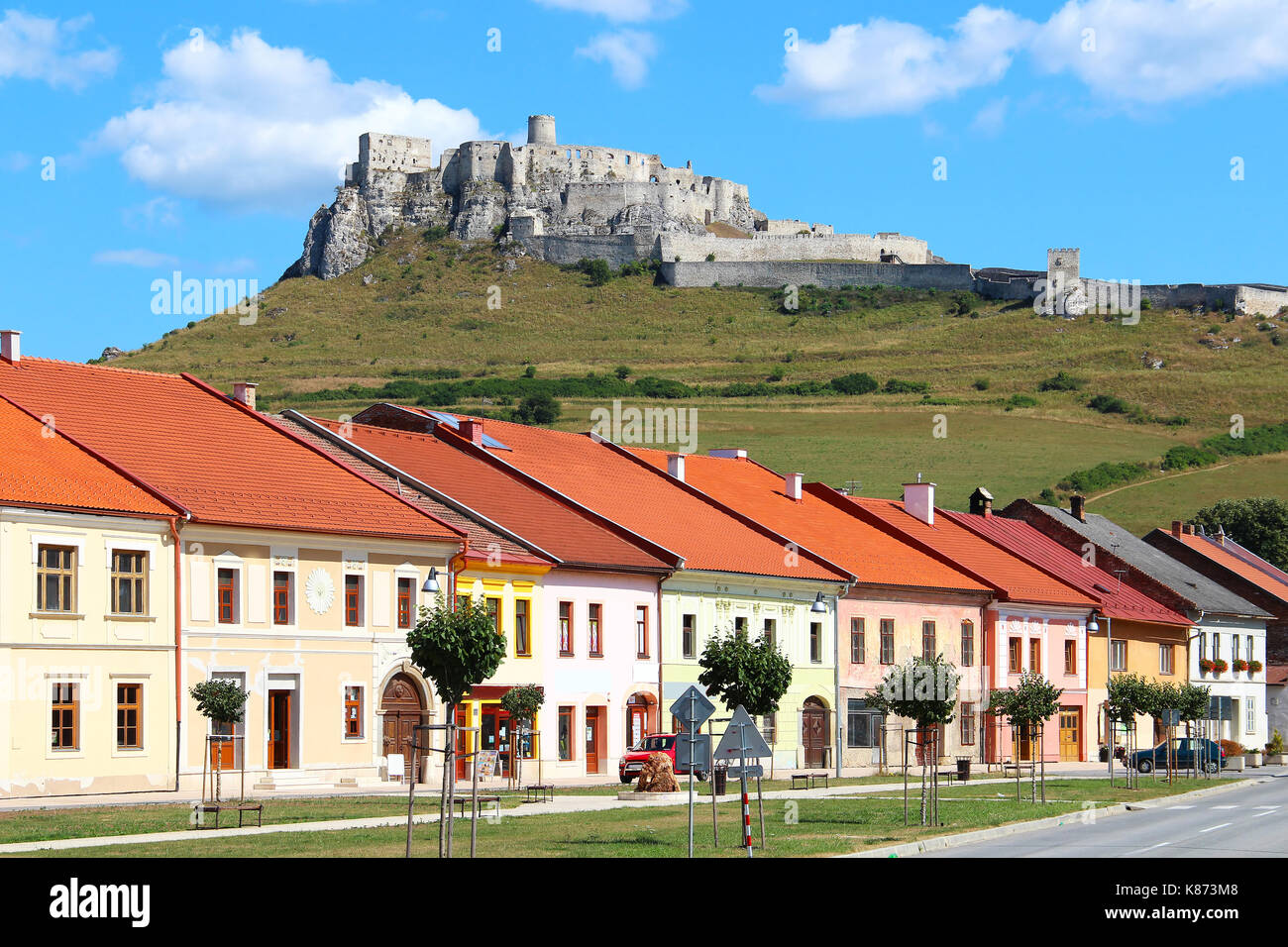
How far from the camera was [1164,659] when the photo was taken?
70125 millimetres

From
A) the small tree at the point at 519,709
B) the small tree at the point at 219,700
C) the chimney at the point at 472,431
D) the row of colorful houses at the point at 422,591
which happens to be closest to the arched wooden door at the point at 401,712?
the row of colorful houses at the point at 422,591

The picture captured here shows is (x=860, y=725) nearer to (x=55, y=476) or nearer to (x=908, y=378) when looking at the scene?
(x=55, y=476)

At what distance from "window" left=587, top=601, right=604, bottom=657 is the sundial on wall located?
8.32 metres

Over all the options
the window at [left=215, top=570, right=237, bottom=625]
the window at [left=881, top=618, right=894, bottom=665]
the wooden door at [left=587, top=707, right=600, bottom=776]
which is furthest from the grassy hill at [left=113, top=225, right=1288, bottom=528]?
the window at [left=215, top=570, right=237, bottom=625]

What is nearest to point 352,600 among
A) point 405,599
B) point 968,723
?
point 405,599

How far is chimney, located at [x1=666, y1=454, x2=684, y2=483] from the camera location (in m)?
59.5

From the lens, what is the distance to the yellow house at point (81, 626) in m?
34.8

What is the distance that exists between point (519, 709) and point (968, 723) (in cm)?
2212

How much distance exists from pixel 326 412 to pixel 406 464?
97.7 metres

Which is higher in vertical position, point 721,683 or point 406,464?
point 406,464

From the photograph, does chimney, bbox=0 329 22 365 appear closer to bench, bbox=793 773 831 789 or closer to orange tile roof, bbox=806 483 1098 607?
bench, bbox=793 773 831 789

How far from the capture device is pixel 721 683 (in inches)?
1347
